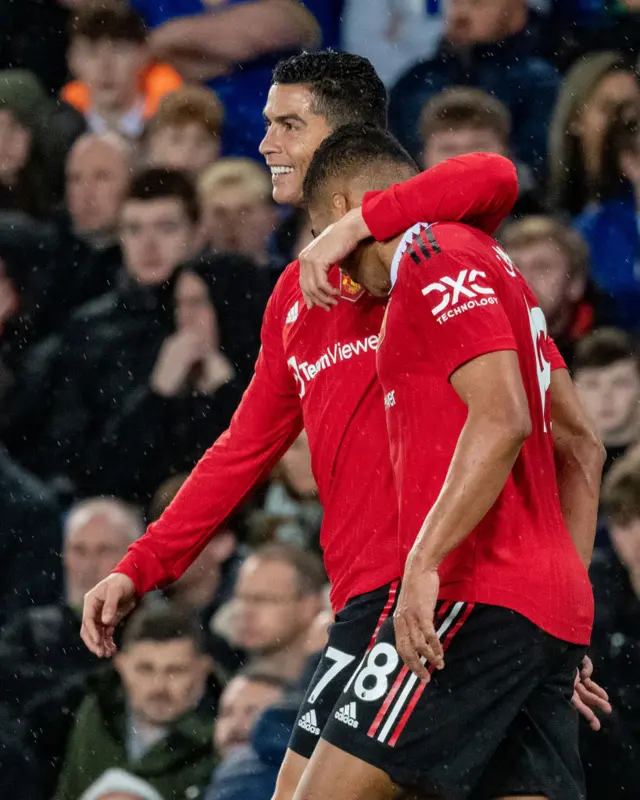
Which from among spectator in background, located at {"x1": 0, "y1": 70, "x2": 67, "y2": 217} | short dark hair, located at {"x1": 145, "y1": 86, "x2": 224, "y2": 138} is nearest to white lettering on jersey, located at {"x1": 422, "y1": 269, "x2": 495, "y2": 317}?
short dark hair, located at {"x1": 145, "y1": 86, "x2": 224, "y2": 138}

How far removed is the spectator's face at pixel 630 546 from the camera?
4.75 m

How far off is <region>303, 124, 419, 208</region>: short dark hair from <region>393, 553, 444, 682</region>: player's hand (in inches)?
33.8

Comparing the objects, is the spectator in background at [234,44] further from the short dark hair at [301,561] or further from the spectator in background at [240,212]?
the short dark hair at [301,561]

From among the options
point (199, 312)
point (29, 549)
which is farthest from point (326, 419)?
point (29, 549)

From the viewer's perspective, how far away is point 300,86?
132 inches

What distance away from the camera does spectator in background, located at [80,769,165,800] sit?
15.7 ft

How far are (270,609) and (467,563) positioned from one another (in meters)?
2.49

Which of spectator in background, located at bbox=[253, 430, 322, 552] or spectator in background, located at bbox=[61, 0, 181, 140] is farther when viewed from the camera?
spectator in background, located at bbox=[61, 0, 181, 140]

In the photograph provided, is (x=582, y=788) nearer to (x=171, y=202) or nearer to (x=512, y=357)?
(x=512, y=357)

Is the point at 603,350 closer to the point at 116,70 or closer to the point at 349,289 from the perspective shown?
the point at 349,289

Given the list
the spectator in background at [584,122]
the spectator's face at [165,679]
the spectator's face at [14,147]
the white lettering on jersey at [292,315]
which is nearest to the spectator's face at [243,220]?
the spectator's face at [14,147]

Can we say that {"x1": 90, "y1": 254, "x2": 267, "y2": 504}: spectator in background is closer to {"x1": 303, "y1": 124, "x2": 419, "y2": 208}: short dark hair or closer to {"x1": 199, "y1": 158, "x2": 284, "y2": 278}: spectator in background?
{"x1": 199, "y1": 158, "x2": 284, "y2": 278}: spectator in background

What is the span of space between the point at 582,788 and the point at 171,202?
150 inches

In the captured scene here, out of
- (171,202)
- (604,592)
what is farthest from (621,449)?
A: (171,202)
